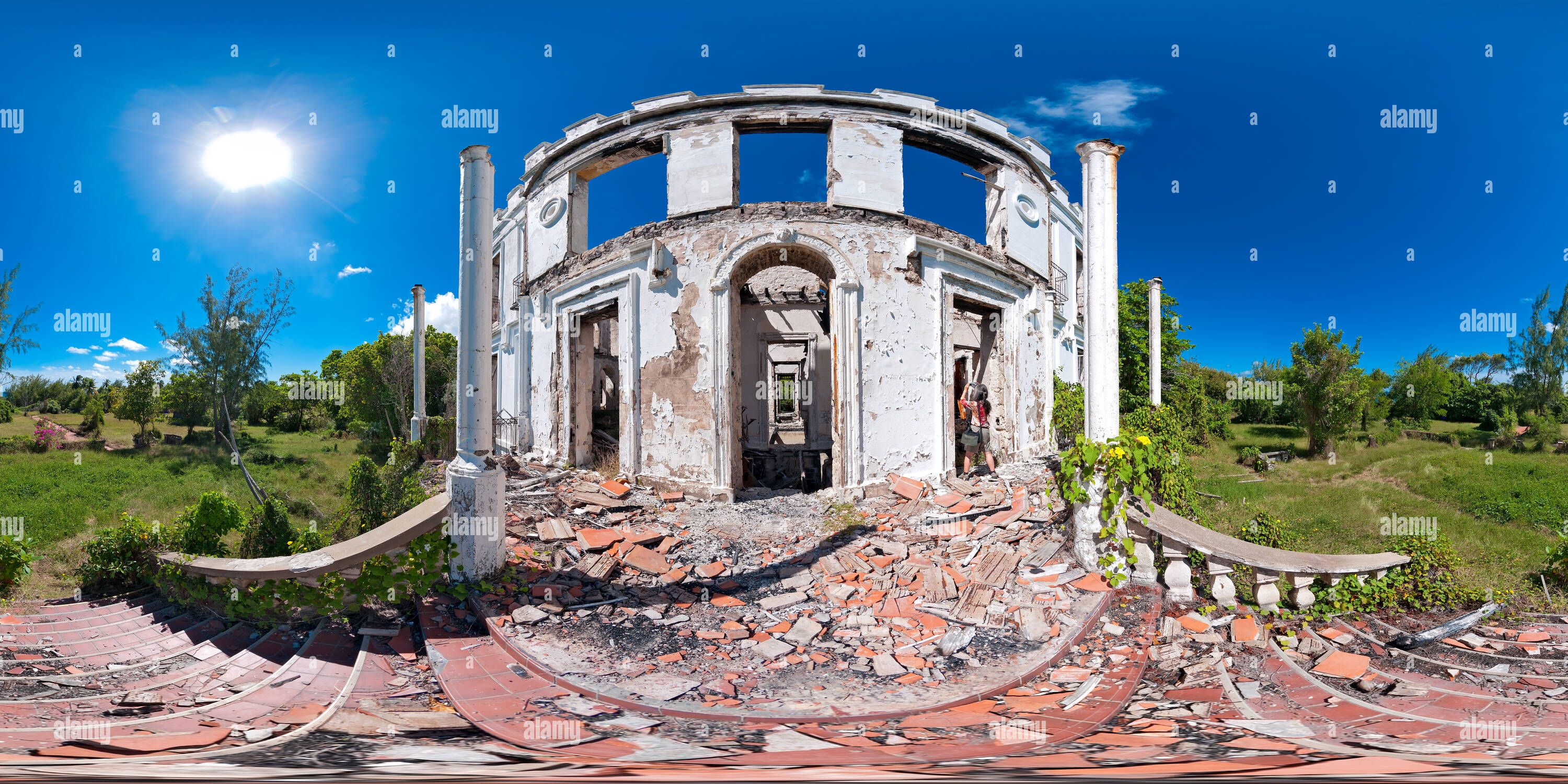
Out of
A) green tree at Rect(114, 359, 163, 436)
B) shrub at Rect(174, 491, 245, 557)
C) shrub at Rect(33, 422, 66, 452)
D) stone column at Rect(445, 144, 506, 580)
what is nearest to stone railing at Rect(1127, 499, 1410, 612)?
stone column at Rect(445, 144, 506, 580)

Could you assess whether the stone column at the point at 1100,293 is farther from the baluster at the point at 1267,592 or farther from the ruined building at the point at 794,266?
the ruined building at the point at 794,266

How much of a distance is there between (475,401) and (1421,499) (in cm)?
1587

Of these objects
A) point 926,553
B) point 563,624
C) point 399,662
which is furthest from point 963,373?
point 399,662

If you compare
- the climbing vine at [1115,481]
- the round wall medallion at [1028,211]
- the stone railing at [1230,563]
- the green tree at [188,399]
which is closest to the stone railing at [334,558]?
the climbing vine at [1115,481]

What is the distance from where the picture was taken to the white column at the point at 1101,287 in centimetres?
583

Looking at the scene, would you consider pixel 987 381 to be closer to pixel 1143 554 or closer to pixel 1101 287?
pixel 1101 287

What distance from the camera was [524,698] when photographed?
397 cm

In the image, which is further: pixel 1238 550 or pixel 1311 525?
pixel 1311 525

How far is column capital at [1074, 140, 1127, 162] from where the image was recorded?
5.99 meters

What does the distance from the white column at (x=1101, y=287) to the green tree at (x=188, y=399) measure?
1741cm

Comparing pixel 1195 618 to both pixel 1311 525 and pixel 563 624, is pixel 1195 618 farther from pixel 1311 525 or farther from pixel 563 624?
pixel 1311 525

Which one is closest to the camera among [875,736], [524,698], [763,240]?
[875,736]

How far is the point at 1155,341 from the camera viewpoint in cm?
1620

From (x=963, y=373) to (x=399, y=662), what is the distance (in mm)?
14674
